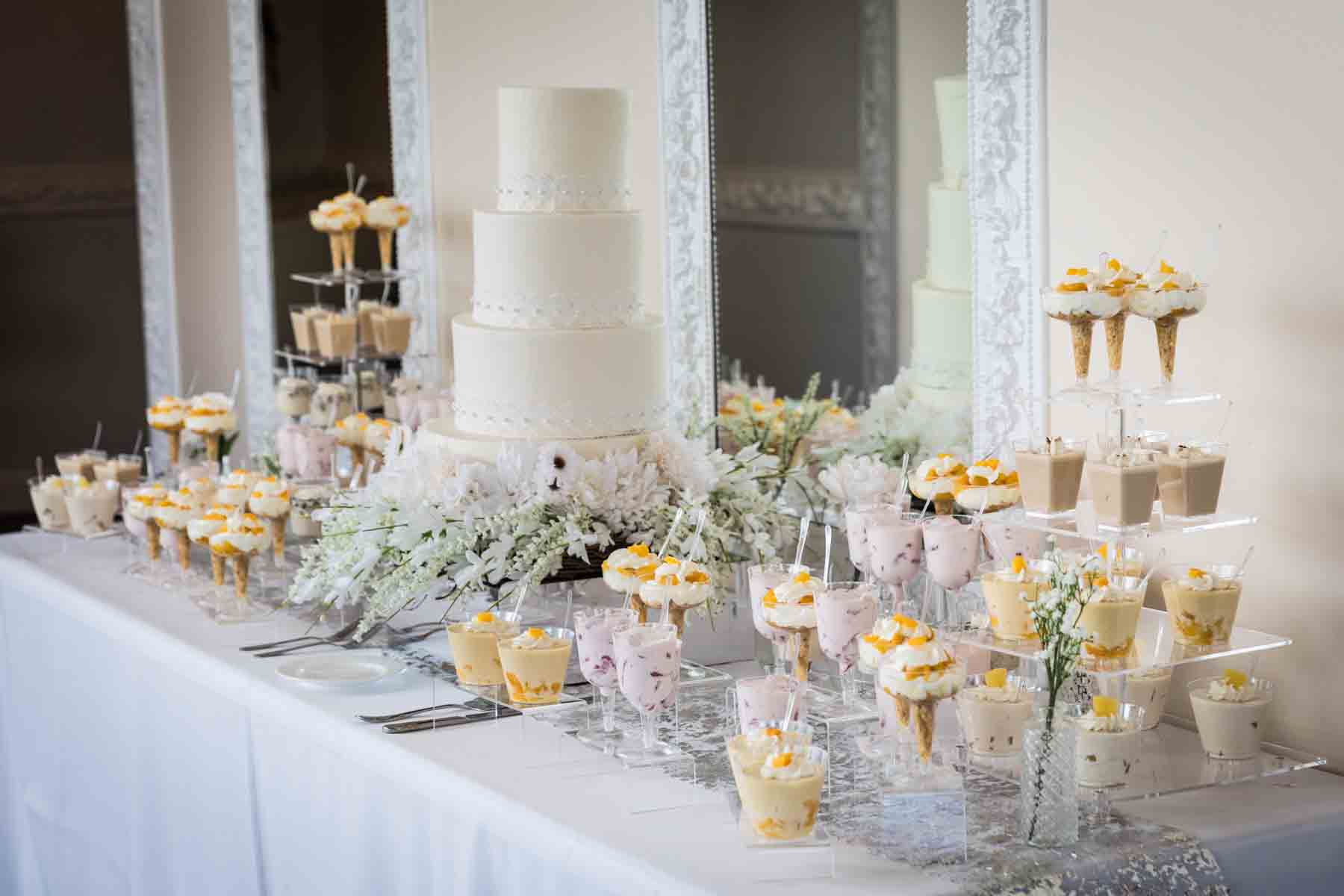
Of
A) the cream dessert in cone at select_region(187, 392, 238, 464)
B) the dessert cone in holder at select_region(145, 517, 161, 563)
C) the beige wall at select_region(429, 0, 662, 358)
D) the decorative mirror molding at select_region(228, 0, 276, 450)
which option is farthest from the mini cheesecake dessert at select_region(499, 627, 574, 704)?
the decorative mirror molding at select_region(228, 0, 276, 450)

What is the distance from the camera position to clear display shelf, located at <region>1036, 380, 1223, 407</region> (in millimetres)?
2453

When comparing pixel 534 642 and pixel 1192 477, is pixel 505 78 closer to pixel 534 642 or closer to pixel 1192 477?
pixel 534 642

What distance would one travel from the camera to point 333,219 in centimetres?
495

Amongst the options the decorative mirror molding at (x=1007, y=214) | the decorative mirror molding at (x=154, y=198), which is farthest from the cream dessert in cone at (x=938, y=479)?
the decorative mirror molding at (x=154, y=198)

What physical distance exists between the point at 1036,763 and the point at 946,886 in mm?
215

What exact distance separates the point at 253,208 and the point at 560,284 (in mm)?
2944

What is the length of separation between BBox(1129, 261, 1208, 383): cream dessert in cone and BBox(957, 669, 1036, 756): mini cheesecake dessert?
0.56m

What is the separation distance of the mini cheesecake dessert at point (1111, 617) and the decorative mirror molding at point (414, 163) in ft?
9.73

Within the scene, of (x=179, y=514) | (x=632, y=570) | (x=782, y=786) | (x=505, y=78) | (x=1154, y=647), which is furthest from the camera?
(x=505, y=78)

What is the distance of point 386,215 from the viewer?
493cm

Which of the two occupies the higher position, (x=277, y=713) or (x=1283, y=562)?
(x=1283, y=562)

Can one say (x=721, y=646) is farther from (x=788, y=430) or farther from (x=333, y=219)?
(x=333, y=219)

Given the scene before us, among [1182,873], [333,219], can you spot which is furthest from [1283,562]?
[333,219]

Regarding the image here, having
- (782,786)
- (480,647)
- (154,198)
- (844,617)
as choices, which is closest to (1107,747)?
(844,617)
